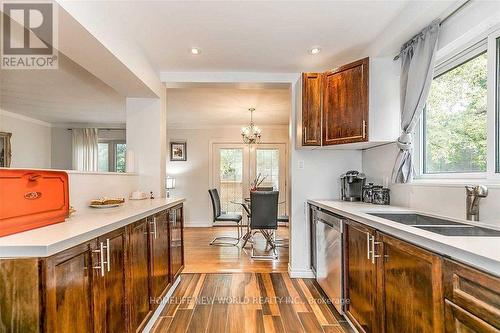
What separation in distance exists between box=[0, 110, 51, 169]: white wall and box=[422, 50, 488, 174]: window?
6152 mm

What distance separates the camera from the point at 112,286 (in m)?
1.46

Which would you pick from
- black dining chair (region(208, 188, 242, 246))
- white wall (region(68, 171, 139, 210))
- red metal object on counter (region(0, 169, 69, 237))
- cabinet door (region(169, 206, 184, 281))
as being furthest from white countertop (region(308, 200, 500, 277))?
black dining chair (region(208, 188, 242, 246))

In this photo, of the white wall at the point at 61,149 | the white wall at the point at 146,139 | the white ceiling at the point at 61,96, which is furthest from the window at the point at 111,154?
the white wall at the point at 146,139

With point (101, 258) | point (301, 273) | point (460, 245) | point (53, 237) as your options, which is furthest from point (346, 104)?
point (53, 237)

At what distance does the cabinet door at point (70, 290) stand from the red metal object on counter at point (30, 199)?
25 cm

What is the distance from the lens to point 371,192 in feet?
8.82

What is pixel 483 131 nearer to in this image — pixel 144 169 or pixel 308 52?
pixel 308 52

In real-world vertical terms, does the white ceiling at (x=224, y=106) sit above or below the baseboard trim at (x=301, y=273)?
above

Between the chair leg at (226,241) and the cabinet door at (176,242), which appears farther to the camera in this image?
the chair leg at (226,241)

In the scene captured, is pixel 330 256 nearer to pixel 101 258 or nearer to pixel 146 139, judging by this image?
pixel 101 258

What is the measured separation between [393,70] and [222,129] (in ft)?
14.4

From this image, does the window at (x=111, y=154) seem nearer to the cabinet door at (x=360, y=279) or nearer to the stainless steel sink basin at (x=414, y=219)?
the cabinet door at (x=360, y=279)

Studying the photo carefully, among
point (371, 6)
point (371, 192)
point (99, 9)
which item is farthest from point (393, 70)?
point (99, 9)

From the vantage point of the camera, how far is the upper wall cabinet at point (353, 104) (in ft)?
7.86
